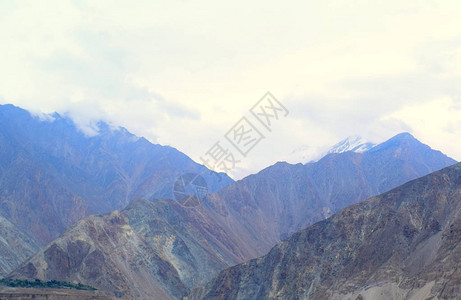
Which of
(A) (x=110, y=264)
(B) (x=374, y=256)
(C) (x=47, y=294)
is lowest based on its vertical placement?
(B) (x=374, y=256)

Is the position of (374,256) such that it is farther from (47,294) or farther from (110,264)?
(110,264)

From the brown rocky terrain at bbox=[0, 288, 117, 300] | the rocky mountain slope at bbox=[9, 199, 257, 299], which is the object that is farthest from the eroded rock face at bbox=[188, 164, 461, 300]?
the brown rocky terrain at bbox=[0, 288, 117, 300]

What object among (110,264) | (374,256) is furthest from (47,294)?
(374,256)

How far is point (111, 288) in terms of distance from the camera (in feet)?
542

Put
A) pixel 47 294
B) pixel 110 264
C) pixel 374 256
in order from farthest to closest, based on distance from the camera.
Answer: pixel 110 264, pixel 47 294, pixel 374 256

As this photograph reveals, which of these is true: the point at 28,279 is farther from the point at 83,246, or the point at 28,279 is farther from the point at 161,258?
the point at 161,258

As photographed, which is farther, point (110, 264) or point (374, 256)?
point (110, 264)

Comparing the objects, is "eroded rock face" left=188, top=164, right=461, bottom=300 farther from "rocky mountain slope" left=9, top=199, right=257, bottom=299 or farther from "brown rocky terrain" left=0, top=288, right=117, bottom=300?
"brown rocky terrain" left=0, top=288, right=117, bottom=300

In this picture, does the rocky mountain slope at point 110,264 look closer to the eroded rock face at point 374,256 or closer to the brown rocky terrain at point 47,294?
the brown rocky terrain at point 47,294

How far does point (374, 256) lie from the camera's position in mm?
126875

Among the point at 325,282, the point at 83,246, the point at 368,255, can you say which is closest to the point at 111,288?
the point at 83,246

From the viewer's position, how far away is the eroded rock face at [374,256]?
4380 inches

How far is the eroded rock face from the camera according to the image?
365 ft

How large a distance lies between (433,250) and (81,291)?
290 ft
